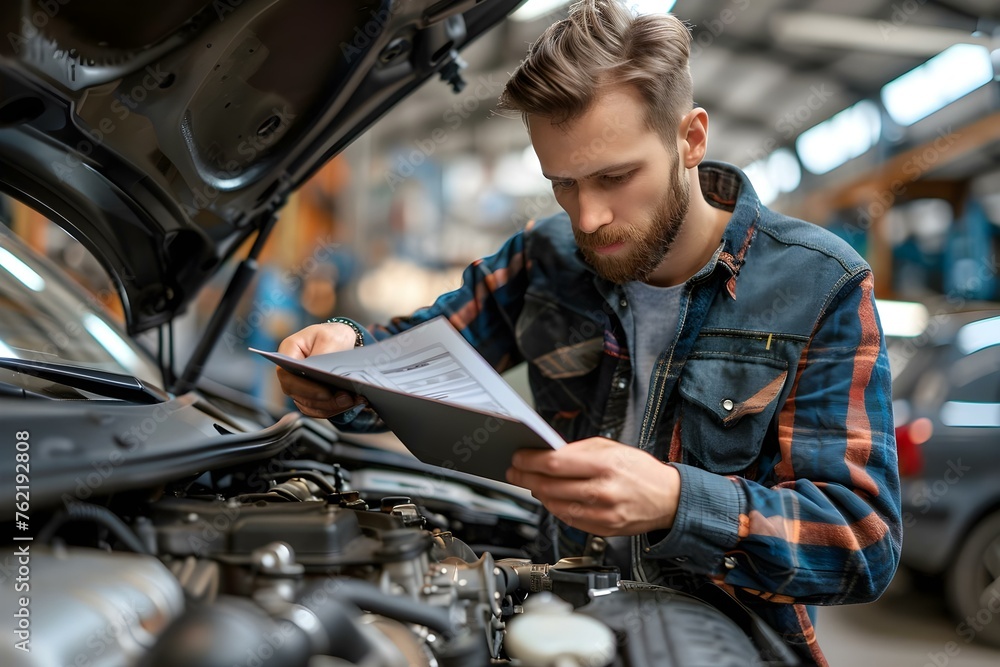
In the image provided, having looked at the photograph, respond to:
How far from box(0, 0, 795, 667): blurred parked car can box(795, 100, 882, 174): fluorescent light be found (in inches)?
260

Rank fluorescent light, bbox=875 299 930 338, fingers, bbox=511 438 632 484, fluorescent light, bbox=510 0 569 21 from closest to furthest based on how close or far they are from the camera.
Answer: fingers, bbox=511 438 632 484
fluorescent light, bbox=510 0 569 21
fluorescent light, bbox=875 299 930 338

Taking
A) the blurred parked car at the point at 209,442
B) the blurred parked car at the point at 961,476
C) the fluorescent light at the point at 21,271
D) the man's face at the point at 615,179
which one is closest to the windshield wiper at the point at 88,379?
the blurred parked car at the point at 209,442

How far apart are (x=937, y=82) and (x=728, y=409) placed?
6058 mm

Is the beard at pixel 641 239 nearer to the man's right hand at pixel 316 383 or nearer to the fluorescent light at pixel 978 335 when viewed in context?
the man's right hand at pixel 316 383

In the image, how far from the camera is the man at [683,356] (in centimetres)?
92

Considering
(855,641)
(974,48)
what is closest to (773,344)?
(855,641)

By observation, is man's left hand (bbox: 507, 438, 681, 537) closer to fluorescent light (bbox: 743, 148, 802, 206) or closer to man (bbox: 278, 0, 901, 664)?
man (bbox: 278, 0, 901, 664)

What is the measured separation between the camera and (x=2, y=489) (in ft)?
2.38

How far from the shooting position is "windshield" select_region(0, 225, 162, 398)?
107 centimetres

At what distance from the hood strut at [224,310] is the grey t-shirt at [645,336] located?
732mm

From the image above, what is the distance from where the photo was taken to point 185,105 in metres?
1.10

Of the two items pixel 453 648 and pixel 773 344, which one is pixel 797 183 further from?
pixel 453 648

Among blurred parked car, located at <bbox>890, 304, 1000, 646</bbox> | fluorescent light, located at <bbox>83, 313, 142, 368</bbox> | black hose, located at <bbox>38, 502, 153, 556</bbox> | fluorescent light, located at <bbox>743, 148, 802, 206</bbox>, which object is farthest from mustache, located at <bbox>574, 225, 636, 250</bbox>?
fluorescent light, located at <bbox>743, 148, 802, 206</bbox>

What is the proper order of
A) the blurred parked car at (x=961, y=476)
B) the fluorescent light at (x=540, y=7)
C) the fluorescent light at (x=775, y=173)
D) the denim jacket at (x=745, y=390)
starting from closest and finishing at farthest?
the denim jacket at (x=745, y=390) < the blurred parked car at (x=961, y=476) < the fluorescent light at (x=540, y=7) < the fluorescent light at (x=775, y=173)
